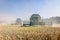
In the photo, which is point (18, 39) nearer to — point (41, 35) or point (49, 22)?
point (41, 35)

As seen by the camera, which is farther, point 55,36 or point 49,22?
point 49,22

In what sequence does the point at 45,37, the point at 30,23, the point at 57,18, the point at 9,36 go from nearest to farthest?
the point at 9,36, the point at 45,37, the point at 30,23, the point at 57,18

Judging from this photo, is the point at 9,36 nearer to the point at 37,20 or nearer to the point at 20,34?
the point at 20,34

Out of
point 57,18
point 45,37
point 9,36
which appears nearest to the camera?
point 9,36

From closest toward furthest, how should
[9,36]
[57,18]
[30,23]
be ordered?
[9,36], [30,23], [57,18]

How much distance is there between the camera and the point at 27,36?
8.80 feet

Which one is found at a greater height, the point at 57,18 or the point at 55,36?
the point at 57,18

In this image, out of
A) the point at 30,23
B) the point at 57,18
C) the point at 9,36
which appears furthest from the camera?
the point at 57,18

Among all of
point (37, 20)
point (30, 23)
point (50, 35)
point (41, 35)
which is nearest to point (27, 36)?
point (41, 35)

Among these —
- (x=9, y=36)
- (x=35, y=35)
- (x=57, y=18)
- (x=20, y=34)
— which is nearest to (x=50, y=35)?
(x=35, y=35)

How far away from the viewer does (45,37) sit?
276cm

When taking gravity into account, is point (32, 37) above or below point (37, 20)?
below

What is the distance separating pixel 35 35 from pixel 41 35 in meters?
0.12

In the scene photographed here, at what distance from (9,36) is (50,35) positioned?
0.79m
